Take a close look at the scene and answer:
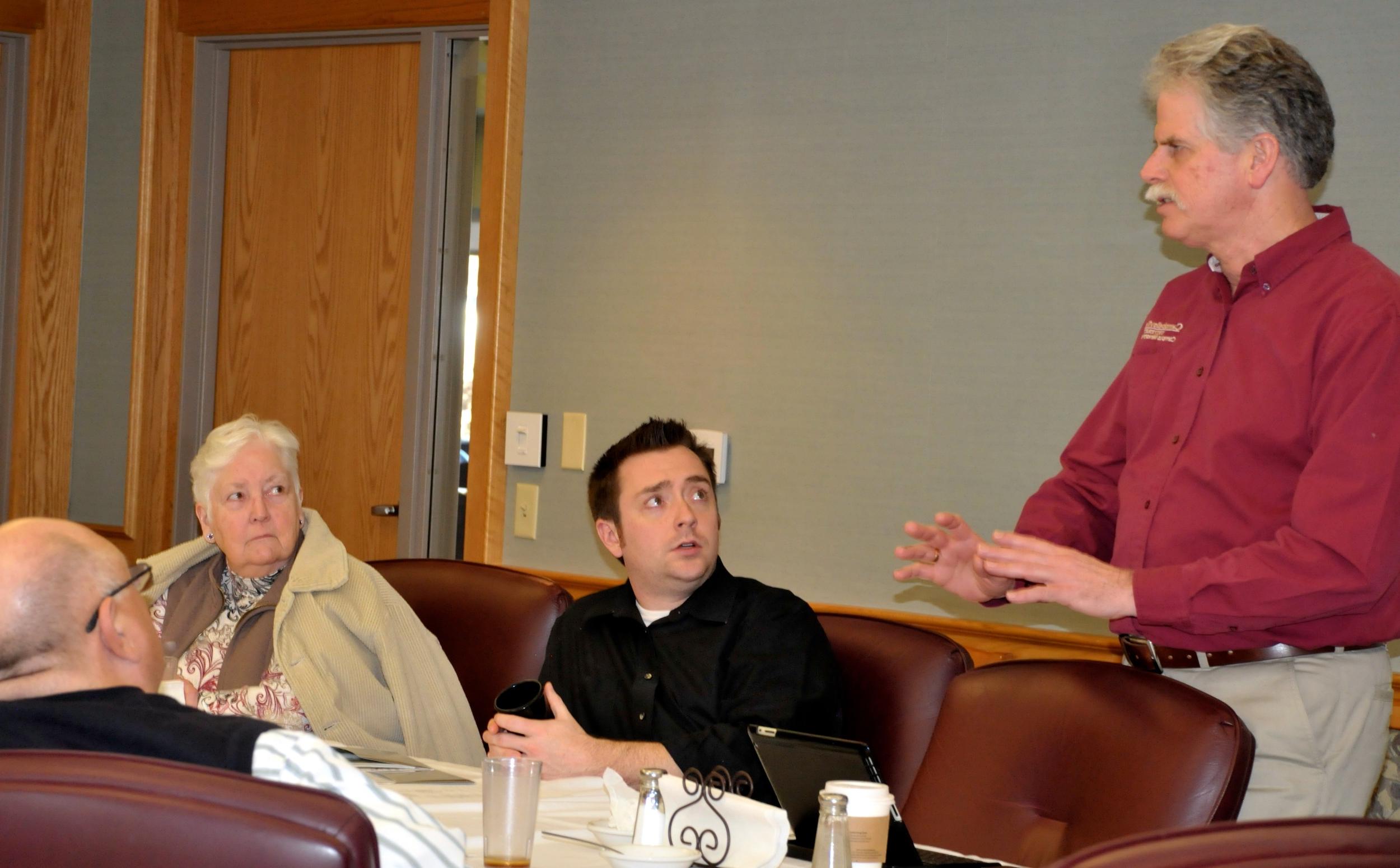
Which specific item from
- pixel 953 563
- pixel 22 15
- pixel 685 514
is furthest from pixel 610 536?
pixel 22 15

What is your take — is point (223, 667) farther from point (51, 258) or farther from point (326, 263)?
point (51, 258)

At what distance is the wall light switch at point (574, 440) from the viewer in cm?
396

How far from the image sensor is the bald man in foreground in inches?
51.8

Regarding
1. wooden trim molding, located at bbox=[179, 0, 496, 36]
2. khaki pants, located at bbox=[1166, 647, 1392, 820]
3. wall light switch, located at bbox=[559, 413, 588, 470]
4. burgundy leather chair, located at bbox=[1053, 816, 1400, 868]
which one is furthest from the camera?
wooden trim molding, located at bbox=[179, 0, 496, 36]

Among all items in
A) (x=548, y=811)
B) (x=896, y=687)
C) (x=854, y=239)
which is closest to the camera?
(x=548, y=811)

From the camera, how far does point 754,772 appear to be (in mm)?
2350

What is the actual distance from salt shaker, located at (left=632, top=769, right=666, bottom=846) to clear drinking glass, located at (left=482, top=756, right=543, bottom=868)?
127 mm

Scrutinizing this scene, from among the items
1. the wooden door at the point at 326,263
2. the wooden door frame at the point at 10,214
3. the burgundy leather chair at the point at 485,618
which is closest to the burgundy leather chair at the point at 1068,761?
the burgundy leather chair at the point at 485,618

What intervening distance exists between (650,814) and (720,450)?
85.2 inches

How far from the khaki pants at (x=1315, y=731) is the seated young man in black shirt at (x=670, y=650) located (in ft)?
2.37

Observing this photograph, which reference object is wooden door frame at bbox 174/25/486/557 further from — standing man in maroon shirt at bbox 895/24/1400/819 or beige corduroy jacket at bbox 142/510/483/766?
standing man in maroon shirt at bbox 895/24/1400/819

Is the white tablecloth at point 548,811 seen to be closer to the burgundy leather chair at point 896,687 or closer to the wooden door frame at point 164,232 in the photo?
the burgundy leather chair at point 896,687

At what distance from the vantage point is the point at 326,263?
4.61 m

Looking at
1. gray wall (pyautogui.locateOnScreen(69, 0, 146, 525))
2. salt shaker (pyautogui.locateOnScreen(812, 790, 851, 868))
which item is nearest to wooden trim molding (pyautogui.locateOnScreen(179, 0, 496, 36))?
gray wall (pyautogui.locateOnScreen(69, 0, 146, 525))
